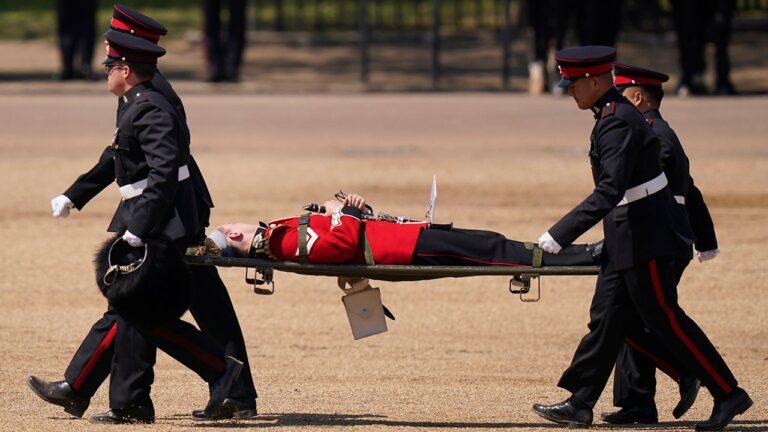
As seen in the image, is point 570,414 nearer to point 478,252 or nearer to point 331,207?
point 478,252

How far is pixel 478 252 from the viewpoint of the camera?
241 inches

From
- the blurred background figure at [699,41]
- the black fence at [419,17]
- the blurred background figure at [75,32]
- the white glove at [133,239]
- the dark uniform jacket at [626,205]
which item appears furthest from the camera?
the black fence at [419,17]

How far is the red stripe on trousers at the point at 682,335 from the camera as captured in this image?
19.0 feet

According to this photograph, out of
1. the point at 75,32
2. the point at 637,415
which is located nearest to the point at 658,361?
the point at 637,415

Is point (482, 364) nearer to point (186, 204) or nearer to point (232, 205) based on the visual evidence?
point (186, 204)

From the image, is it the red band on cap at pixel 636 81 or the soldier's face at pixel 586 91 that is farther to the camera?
the red band on cap at pixel 636 81

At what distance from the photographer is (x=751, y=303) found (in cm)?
923

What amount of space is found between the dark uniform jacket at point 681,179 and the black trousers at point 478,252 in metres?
0.47

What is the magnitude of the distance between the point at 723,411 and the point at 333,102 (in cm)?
1768

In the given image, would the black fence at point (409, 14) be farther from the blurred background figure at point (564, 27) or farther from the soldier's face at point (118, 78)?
the soldier's face at point (118, 78)

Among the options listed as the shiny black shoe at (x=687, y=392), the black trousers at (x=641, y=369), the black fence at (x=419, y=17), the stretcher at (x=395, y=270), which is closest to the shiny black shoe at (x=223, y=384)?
the stretcher at (x=395, y=270)

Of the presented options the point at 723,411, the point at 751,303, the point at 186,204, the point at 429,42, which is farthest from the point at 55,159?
the point at 429,42

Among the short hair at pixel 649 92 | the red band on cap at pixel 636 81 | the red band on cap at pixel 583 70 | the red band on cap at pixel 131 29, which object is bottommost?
the short hair at pixel 649 92

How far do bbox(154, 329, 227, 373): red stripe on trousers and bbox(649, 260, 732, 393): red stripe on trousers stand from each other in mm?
1720
